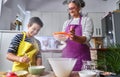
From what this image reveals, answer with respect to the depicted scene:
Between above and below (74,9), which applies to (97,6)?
above

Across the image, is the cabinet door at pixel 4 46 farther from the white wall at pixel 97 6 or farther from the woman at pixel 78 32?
the white wall at pixel 97 6

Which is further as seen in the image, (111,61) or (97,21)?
(97,21)

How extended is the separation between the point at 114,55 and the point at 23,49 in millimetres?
653

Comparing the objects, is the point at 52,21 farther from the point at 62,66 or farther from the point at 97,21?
the point at 62,66

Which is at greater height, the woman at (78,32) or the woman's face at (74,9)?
the woman's face at (74,9)

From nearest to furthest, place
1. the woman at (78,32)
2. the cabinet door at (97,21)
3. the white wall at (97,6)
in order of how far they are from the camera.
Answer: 1. the woman at (78,32)
2. the cabinet door at (97,21)
3. the white wall at (97,6)

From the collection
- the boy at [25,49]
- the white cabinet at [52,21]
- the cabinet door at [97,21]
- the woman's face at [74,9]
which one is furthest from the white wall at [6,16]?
the cabinet door at [97,21]

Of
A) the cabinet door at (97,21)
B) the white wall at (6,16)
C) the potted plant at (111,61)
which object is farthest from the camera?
the cabinet door at (97,21)

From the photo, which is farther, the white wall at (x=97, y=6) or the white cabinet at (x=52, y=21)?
the white wall at (x=97, y=6)

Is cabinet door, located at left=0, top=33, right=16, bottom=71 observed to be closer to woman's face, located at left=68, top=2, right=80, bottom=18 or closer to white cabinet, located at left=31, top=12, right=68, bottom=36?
woman's face, located at left=68, top=2, right=80, bottom=18

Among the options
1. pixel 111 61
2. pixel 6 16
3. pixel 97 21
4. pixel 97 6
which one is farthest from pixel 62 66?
pixel 97 6

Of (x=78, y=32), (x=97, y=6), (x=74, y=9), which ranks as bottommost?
(x=78, y=32)

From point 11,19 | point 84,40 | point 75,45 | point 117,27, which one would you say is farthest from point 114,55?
point 117,27

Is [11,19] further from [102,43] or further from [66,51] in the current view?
[102,43]
